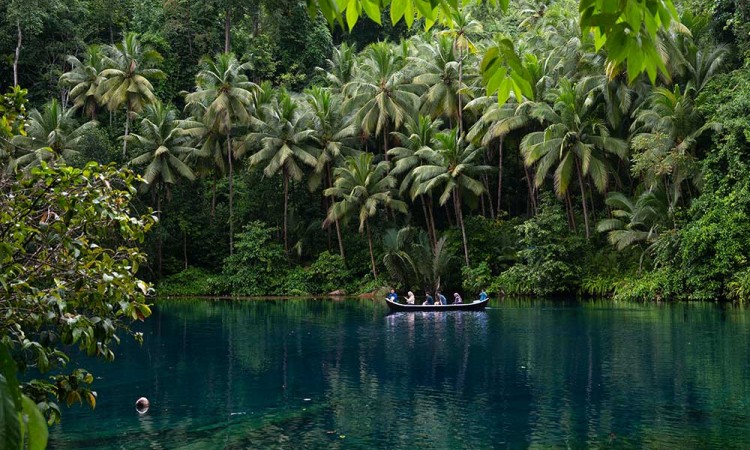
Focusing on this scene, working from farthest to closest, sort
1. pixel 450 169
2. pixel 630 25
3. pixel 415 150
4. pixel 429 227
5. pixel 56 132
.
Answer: pixel 429 227
pixel 415 150
pixel 56 132
pixel 450 169
pixel 630 25

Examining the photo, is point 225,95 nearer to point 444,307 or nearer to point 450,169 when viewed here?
point 450,169

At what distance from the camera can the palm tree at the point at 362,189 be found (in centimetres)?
3703

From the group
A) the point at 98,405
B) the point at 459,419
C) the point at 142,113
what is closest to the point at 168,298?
the point at 142,113

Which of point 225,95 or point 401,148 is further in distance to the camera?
point 225,95

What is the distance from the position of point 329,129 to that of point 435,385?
84.4ft

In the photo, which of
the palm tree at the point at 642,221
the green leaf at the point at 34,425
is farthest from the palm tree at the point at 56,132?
the green leaf at the point at 34,425

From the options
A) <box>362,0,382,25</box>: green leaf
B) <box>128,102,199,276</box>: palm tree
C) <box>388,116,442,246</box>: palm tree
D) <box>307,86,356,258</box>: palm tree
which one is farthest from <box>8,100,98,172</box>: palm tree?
<box>362,0,382,25</box>: green leaf

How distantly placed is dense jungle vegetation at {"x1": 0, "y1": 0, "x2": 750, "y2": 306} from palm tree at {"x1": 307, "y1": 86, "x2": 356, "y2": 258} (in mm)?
138

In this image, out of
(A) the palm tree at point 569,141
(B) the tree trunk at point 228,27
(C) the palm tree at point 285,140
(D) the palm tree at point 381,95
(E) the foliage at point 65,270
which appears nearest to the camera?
(E) the foliage at point 65,270

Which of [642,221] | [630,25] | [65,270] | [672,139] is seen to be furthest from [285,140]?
[630,25]

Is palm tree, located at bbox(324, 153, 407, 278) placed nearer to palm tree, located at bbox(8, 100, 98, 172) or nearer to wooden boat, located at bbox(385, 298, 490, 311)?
wooden boat, located at bbox(385, 298, 490, 311)

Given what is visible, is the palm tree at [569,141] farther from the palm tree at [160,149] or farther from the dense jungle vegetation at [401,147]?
the palm tree at [160,149]

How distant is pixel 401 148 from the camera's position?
125 ft

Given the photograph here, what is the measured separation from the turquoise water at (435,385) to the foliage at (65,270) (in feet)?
19.4
